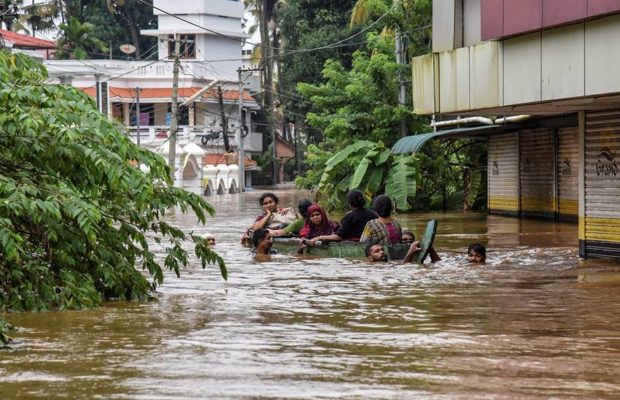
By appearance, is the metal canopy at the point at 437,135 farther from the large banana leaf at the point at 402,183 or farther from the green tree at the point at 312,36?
the green tree at the point at 312,36

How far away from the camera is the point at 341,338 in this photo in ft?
34.4

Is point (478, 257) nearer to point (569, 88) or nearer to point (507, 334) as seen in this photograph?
point (569, 88)

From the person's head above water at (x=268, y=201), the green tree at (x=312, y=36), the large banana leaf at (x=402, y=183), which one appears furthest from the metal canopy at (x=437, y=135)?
the green tree at (x=312, y=36)

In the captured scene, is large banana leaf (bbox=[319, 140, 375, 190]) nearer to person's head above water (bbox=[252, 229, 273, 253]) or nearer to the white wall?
person's head above water (bbox=[252, 229, 273, 253])

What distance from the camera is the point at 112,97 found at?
228 ft

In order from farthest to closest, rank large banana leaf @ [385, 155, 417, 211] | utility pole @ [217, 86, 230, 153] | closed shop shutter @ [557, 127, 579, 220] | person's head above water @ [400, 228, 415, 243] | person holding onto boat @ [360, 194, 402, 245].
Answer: utility pole @ [217, 86, 230, 153], large banana leaf @ [385, 155, 417, 211], closed shop shutter @ [557, 127, 579, 220], person's head above water @ [400, 228, 415, 243], person holding onto boat @ [360, 194, 402, 245]

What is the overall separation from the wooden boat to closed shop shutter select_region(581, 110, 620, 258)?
8.64 feet

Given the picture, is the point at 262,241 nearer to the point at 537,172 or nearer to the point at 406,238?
the point at 406,238

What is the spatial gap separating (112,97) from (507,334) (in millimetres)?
60710

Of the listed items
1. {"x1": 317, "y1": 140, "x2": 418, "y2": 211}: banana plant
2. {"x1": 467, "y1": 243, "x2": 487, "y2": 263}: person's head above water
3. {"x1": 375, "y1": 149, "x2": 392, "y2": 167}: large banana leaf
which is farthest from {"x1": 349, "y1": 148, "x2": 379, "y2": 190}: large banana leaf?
{"x1": 467, "y1": 243, "x2": 487, "y2": 263}: person's head above water

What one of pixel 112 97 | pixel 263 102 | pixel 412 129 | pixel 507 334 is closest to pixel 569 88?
pixel 507 334

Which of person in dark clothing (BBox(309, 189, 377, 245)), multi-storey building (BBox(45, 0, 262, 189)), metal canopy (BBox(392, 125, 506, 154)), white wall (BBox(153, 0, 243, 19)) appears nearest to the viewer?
person in dark clothing (BBox(309, 189, 377, 245))

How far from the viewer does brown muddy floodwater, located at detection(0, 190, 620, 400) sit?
8156mm

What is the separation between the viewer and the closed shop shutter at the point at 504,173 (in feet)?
107
